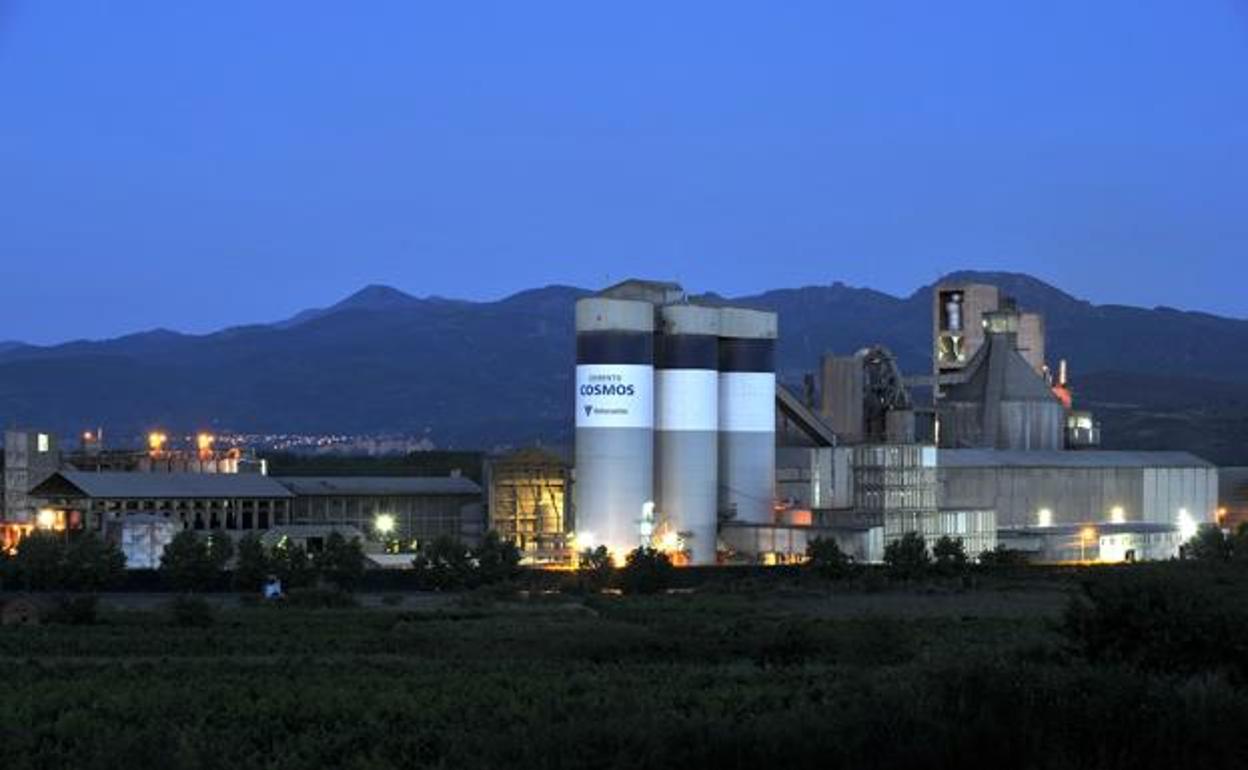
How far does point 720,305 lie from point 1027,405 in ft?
74.7

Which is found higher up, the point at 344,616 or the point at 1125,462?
the point at 1125,462

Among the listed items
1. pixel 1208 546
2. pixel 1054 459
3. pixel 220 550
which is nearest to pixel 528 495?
pixel 220 550

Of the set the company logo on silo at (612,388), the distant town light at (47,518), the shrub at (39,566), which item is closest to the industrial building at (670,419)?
the company logo on silo at (612,388)

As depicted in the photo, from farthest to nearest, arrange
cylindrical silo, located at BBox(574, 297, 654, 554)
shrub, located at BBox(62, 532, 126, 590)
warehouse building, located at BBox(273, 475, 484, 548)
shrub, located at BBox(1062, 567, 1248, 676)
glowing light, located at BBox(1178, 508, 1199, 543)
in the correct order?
glowing light, located at BBox(1178, 508, 1199, 543), warehouse building, located at BBox(273, 475, 484, 548), cylindrical silo, located at BBox(574, 297, 654, 554), shrub, located at BBox(62, 532, 126, 590), shrub, located at BBox(1062, 567, 1248, 676)

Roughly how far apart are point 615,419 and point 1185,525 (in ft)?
110

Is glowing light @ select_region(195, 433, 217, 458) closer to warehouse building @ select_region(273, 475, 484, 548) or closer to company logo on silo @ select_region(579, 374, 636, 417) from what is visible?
warehouse building @ select_region(273, 475, 484, 548)

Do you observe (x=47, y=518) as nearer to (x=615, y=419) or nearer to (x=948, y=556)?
(x=615, y=419)

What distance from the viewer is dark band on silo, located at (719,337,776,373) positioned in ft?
259

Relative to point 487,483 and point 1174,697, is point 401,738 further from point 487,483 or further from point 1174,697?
point 487,483

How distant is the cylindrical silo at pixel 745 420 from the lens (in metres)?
78.8

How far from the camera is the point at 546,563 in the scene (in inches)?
2950

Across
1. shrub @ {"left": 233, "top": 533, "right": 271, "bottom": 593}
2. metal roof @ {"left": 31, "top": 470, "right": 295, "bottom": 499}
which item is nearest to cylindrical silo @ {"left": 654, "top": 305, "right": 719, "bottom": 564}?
metal roof @ {"left": 31, "top": 470, "right": 295, "bottom": 499}

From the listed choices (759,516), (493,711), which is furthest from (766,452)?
(493,711)

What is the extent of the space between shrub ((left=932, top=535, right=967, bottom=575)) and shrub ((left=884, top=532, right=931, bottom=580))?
1.89 feet
